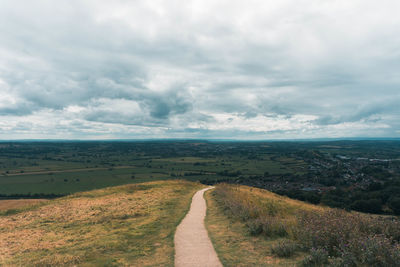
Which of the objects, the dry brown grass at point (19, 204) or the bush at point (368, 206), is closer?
the dry brown grass at point (19, 204)

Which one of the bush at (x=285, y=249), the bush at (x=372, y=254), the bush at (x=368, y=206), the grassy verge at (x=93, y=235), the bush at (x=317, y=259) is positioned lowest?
the bush at (x=368, y=206)

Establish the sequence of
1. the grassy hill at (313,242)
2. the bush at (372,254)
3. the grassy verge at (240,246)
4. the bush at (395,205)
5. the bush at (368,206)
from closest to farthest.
→ the bush at (372,254) → the grassy hill at (313,242) → the grassy verge at (240,246) → the bush at (395,205) → the bush at (368,206)

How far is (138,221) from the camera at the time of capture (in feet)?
55.7

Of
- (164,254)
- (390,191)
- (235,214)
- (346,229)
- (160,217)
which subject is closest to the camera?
(346,229)

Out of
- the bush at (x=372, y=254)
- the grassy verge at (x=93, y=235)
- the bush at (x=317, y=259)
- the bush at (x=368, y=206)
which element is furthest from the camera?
the bush at (x=368, y=206)

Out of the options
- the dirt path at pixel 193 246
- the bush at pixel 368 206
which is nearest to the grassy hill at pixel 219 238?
the dirt path at pixel 193 246

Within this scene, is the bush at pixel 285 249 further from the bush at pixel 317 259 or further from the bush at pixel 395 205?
the bush at pixel 395 205

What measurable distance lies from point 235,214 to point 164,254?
289 inches

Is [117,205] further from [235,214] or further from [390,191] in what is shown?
[390,191]

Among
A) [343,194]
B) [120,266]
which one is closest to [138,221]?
[120,266]

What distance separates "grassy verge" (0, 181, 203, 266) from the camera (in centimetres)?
1010

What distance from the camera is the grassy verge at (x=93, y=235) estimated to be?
10.1 m

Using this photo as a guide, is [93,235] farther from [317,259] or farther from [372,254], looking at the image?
[372,254]

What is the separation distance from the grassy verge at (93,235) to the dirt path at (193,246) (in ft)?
1.49
